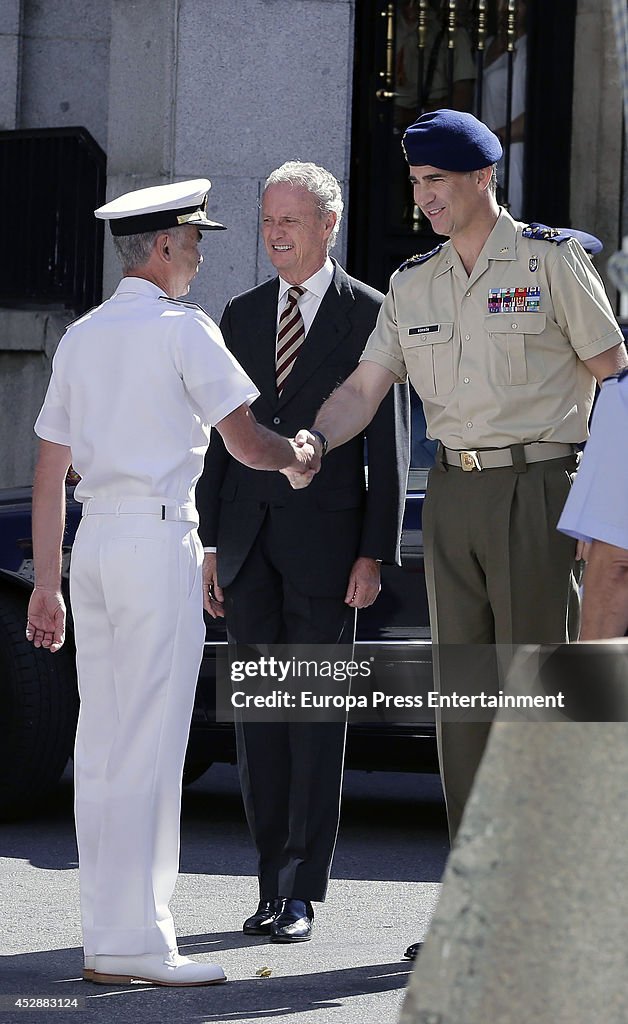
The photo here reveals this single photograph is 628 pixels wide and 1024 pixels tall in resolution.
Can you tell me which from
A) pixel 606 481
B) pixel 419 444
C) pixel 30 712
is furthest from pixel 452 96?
pixel 606 481

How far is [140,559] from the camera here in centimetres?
418

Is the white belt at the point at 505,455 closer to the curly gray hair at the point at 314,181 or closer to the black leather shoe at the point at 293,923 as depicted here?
the curly gray hair at the point at 314,181

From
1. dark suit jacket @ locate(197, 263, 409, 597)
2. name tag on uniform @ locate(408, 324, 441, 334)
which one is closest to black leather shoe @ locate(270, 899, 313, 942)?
dark suit jacket @ locate(197, 263, 409, 597)

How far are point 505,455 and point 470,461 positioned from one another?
0.10 meters

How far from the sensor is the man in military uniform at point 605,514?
3.01m

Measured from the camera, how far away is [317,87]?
9664 mm

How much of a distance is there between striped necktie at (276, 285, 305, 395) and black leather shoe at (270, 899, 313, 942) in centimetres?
147

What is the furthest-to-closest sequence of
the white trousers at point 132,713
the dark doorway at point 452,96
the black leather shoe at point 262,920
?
the dark doorway at point 452,96 < the black leather shoe at point 262,920 < the white trousers at point 132,713

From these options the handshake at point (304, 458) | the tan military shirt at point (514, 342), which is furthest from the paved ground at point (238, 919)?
the tan military shirt at point (514, 342)

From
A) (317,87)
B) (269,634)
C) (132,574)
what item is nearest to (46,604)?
(132,574)

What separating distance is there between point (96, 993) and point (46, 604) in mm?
969

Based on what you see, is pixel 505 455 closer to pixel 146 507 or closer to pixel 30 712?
pixel 146 507

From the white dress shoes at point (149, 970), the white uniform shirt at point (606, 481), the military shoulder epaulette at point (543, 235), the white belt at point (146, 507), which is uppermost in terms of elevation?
the military shoulder epaulette at point (543, 235)

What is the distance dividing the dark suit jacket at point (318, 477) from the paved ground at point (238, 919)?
0.99m
